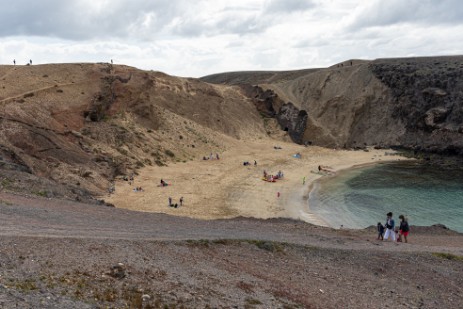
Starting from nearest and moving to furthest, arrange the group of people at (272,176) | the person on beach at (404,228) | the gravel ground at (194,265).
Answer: the gravel ground at (194,265) < the person on beach at (404,228) < the group of people at (272,176)

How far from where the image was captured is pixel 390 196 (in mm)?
41844

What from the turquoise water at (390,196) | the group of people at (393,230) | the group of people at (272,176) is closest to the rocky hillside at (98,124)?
the group of people at (272,176)

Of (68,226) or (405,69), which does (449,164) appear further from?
(68,226)

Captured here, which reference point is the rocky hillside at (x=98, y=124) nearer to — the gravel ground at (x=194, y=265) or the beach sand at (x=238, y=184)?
the beach sand at (x=238, y=184)

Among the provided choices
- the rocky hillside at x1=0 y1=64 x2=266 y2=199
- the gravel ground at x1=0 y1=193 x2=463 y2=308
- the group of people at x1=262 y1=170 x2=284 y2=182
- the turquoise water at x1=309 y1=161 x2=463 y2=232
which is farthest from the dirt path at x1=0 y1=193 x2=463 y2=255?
the group of people at x1=262 y1=170 x2=284 y2=182

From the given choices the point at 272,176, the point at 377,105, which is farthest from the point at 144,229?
the point at 377,105

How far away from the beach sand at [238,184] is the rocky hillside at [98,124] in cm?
239

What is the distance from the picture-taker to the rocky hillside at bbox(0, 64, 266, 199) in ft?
112

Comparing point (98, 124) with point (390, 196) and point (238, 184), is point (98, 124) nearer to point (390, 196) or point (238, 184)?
point (238, 184)

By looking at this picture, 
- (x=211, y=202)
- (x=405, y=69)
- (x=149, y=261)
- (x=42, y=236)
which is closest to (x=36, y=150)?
(x=211, y=202)

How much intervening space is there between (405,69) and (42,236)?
243ft

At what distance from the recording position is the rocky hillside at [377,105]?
217 feet

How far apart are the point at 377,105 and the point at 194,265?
6761 centimetres

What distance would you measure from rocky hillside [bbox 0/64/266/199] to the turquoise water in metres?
17.4
